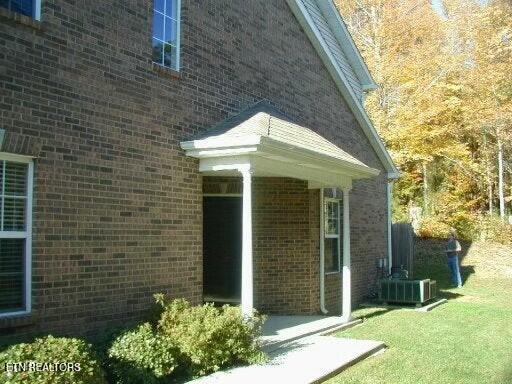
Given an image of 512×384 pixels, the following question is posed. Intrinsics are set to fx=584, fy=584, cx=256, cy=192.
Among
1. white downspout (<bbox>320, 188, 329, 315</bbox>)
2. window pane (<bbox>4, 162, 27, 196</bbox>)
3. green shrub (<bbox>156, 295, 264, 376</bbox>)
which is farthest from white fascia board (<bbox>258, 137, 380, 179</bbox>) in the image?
window pane (<bbox>4, 162, 27, 196</bbox>)

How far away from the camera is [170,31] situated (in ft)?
28.7

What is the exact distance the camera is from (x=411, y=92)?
25859mm

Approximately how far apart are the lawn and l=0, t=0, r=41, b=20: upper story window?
5.47m

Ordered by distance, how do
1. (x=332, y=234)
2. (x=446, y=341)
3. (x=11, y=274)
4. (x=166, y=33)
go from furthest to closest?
(x=332, y=234), (x=446, y=341), (x=166, y=33), (x=11, y=274)

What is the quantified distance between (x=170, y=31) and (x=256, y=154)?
91.0 inches

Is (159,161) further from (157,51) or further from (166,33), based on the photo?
(166,33)

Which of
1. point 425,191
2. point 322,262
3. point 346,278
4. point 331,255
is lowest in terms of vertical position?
point 346,278

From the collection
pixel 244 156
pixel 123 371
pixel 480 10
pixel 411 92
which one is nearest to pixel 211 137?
pixel 244 156

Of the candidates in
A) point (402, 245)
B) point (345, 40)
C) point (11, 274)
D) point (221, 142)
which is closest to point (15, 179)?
point (11, 274)

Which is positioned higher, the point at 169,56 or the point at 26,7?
the point at 169,56

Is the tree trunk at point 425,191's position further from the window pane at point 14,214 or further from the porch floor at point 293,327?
the window pane at point 14,214

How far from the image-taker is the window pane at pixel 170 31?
28.5 feet

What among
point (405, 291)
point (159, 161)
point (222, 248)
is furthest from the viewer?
point (405, 291)

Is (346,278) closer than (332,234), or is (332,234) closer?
(346,278)
